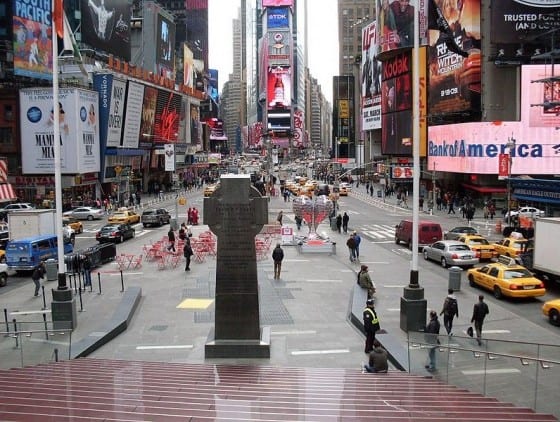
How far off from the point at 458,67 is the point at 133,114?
3734 centimetres

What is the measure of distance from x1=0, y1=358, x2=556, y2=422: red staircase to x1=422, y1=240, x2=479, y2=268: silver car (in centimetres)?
1608

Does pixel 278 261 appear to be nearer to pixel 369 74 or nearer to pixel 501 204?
pixel 501 204

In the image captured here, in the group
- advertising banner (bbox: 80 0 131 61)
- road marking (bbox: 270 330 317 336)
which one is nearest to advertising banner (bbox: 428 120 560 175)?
advertising banner (bbox: 80 0 131 61)

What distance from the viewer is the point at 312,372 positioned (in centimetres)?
1216

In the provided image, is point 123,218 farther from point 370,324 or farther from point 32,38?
point 370,324

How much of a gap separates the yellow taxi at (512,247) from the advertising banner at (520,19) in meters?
37.7

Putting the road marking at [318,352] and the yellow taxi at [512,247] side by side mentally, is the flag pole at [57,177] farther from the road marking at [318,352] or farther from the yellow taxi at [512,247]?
the yellow taxi at [512,247]

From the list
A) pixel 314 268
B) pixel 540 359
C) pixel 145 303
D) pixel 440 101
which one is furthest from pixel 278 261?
pixel 440 101

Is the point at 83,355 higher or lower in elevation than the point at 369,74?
lower

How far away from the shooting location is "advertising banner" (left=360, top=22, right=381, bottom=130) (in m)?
107

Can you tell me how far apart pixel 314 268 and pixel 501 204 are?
3810 cm

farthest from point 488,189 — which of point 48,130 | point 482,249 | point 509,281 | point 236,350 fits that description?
point 236,350

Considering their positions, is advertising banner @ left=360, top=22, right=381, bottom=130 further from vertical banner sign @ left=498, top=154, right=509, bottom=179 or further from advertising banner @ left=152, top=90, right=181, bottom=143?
vertical banner sign @ left=498, top=154, right=509, bottom=179

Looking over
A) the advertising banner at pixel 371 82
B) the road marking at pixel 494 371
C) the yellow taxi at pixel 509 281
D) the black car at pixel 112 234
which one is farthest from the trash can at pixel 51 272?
the advertising banner at pixel 371 82
